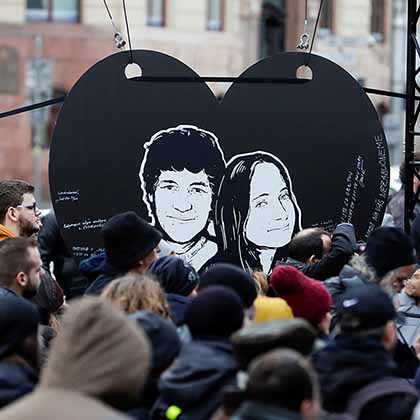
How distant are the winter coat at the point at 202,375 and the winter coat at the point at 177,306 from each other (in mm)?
790

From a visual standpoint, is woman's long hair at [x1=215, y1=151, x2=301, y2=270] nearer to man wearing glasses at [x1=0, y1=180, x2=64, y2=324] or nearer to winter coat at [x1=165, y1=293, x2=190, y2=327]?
man wearing glasses at [x1=0, y1=180, x2=64, y2=324]

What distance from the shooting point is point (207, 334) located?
15.3 ft

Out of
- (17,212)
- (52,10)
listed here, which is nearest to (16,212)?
(17,212)

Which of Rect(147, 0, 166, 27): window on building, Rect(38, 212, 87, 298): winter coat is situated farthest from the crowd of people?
Rect(147, 0, 166, 27): window on building

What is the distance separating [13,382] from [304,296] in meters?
1.25

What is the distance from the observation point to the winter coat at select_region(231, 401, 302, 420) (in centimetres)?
355

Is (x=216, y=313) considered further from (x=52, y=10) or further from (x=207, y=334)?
(x=52, y=10)

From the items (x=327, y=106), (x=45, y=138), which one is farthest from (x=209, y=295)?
(x=45, y=138)

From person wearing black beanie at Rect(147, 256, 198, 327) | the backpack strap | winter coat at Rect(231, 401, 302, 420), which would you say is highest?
winter coat at Rect(231, 401, 302, 420)

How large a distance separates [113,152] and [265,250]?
988 millimetres

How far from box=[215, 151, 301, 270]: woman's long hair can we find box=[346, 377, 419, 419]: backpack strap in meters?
3.03

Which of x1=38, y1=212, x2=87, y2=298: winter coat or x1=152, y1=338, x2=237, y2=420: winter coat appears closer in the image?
x1=152, y1=338, x2=237, y2=420: winter coat

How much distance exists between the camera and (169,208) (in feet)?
24.6

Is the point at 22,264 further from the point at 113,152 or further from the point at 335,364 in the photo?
the point at 335,364
